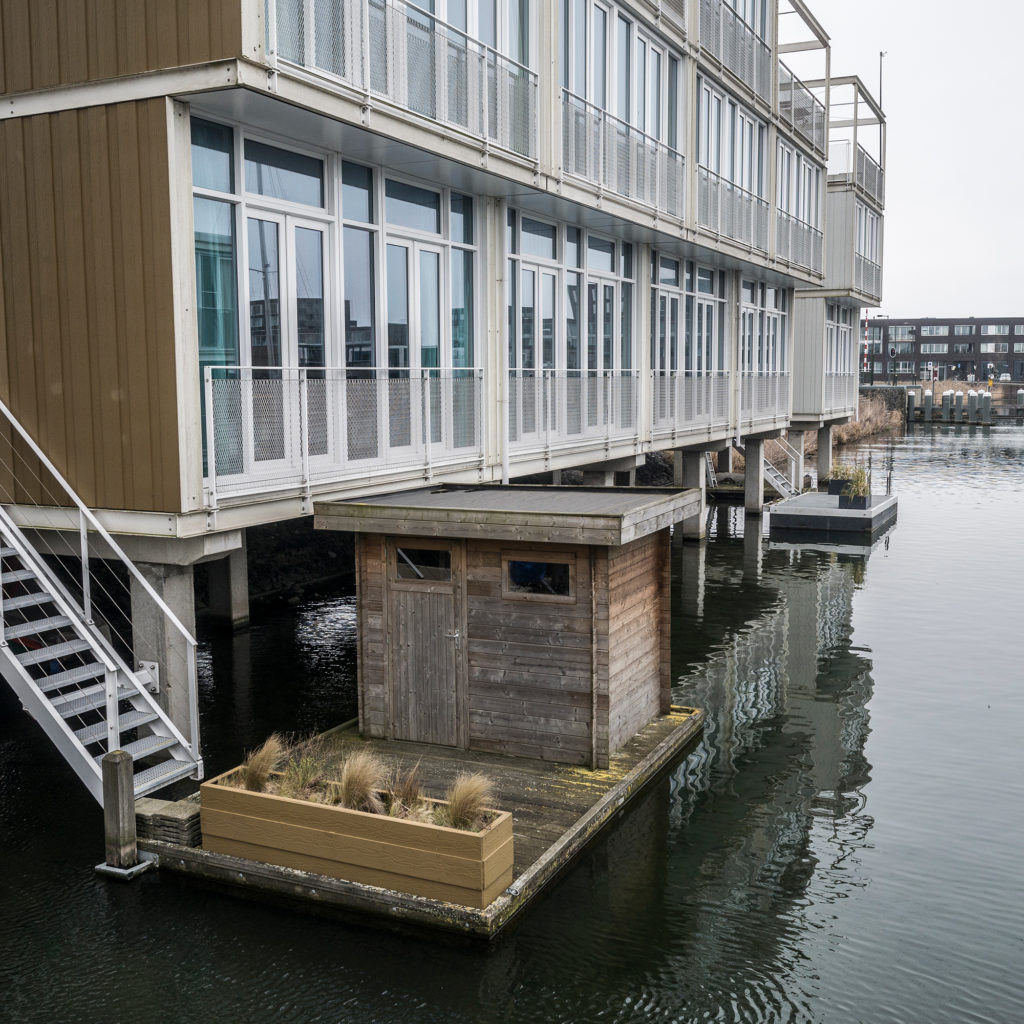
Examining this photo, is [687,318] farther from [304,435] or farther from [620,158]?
[304,435]

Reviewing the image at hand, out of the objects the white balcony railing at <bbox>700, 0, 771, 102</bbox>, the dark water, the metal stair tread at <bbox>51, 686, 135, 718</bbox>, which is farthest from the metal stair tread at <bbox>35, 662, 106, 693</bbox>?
the white balcony railing at <bbox>700, 0, 771, 102</bbox>

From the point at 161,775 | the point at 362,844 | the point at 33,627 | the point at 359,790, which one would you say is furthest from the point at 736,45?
the point at 362,844

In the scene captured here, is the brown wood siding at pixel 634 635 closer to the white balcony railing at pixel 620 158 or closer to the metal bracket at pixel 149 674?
the metal bracket at pixel 149 674

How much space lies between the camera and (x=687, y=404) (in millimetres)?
25141

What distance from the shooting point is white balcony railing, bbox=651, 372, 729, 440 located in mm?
23312

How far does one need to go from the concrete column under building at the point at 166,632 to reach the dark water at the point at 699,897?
1.35m

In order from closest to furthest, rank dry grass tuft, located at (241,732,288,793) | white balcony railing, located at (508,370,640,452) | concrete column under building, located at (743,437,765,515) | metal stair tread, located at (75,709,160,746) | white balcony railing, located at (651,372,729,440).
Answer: dry grass tuft, located at (241,732,288,793) < metal stair tread, located at (75,709,160,746) < white balcony railing, located at (508,370,640,452) < white balcony railing, located at (651,372,729,440) < concrete column under building, located at (743,437,765,515)

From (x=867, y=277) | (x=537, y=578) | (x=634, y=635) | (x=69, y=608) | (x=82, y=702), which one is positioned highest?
(x=867, y=277)

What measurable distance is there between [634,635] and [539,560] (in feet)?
5.18

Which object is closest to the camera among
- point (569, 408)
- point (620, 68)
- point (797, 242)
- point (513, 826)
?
point (513, 826)

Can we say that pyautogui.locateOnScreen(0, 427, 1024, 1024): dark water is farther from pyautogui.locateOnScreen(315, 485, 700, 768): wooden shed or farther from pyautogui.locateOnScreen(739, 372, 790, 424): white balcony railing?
pyautogui.locateOnScreen(739, 372, 790, 424): white balcony railing

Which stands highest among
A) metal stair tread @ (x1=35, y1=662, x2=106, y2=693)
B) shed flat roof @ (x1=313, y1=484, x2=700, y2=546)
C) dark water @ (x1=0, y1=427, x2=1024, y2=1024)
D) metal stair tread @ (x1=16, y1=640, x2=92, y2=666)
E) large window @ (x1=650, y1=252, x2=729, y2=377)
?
large window @ (x1=650, y1=252, x2=729, y2=377)

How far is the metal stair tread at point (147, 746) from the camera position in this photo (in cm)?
1001

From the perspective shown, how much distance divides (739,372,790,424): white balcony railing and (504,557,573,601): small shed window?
19.2 meters
